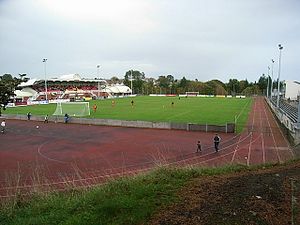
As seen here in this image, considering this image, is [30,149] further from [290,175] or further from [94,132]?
[290,175]

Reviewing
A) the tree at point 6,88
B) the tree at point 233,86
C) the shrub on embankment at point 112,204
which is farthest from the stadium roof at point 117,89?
the shrub on embankment at point 112,204

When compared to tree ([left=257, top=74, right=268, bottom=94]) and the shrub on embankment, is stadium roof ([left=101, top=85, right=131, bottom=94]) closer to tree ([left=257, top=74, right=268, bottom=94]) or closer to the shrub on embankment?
tree ([left=257, top=74, right=268, bottom=94])

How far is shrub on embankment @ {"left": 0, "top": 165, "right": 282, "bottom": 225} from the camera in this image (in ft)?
22.0

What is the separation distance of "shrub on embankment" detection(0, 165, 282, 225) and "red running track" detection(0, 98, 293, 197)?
15.8ft

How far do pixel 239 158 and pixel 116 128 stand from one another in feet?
59.9

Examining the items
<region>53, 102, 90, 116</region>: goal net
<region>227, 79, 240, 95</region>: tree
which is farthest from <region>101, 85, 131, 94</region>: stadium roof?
<region>53, 102, 90, 116</region>: goal net

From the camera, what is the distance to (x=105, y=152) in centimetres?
2350

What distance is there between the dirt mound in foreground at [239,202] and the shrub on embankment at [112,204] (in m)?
0.47

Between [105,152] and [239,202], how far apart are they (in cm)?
1760

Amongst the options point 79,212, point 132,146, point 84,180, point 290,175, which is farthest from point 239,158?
point 79,212

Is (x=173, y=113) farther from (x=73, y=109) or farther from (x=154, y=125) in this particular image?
(x=73, y=109)

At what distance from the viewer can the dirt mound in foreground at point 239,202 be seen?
20.0 feet

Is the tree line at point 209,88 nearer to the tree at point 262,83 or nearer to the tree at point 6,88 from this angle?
the tree at point 262,83

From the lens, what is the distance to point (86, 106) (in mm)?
53906
